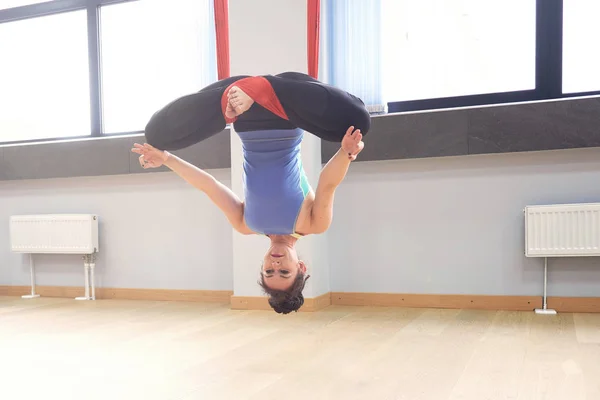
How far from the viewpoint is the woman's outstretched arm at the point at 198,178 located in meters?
2.43

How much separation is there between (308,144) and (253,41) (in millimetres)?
935

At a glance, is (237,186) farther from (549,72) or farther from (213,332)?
(549,72)

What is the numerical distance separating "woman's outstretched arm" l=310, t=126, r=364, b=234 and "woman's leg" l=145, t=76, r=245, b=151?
1.73ft

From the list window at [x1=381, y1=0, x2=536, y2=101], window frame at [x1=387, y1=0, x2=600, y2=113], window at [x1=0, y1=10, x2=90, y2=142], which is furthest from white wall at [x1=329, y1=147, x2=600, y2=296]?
window at [x1=0, y1=10, x2=90, y2=142]

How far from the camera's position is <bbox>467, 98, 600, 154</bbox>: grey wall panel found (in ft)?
12.2

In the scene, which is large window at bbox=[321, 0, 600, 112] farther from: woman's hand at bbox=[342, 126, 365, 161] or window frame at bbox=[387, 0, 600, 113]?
woman's hand at bbox=[342, 126, 365, 161]

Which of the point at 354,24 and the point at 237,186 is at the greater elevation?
the point at 354,24

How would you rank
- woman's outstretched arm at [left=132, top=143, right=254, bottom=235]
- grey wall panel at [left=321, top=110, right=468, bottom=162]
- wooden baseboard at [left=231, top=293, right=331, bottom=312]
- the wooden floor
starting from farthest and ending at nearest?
wooden baseboard at [left=231, top=293, right=331, bottom=312], grey wall panel at [left=321, top=110, right=468, bottom=162], woman's outstretched arm at [left=132, top=143, right=254, bottom=235], the wooden floor

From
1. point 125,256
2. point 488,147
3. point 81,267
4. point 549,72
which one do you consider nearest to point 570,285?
point 488,147

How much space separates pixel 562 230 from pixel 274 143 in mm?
2326

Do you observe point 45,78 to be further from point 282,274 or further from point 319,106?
point 319,106

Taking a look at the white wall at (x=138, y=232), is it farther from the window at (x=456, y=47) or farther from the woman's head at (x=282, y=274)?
the woman's head at (x=282, y=274)

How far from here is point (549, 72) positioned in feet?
13.0

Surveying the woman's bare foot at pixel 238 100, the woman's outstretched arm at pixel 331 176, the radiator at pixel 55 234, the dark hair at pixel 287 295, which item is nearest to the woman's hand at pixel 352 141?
the woman's outstretched arm at pixel 331 176
